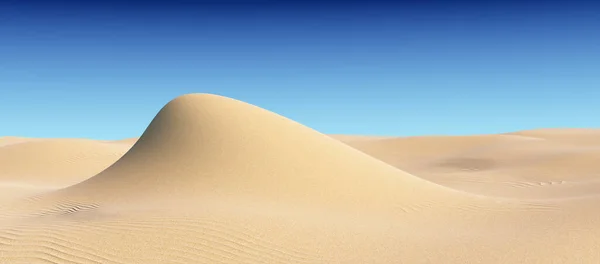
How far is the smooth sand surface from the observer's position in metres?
6.47

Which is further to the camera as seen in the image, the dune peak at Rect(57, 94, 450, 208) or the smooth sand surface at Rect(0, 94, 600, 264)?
the dune peak at Rect(57, 94, 450, 208)

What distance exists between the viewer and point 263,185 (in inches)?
431

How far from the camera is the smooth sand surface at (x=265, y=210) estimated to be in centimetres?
647

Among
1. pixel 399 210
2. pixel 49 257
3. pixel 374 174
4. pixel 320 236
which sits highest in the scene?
pixel 374 174

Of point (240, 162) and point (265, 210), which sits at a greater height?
point (240, 162)

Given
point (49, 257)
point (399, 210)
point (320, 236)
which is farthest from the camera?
point (399, 210)

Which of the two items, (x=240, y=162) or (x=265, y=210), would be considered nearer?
(x=265, y=210)

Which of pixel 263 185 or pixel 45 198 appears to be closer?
pixel 263 185

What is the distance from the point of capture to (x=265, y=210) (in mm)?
8781

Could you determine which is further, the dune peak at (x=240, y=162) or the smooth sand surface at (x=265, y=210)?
the dune peak at (x=240, y=162)

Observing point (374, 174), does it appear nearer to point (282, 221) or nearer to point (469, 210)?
point (469, 210)

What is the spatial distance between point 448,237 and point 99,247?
17.6ft

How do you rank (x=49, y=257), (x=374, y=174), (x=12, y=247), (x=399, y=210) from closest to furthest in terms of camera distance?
(x=49, y=257) → (x=12, y=247) → (x=399, y=210) → (x=374, y=174)

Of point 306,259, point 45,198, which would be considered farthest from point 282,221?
point 45,198
